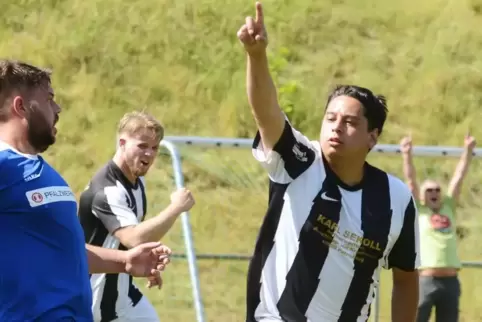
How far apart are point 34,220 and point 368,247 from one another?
1.47 meters

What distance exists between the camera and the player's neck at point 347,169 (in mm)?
4168

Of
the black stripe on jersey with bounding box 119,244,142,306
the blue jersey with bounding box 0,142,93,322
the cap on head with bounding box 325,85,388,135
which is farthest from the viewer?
the black stripe on jersey with bounding box 119,244,142,306

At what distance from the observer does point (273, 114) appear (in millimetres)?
3824

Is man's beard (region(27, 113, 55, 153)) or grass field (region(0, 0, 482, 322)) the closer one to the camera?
man's beard (region(27, 113, 55, 153))

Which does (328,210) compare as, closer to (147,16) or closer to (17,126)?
(17,126)

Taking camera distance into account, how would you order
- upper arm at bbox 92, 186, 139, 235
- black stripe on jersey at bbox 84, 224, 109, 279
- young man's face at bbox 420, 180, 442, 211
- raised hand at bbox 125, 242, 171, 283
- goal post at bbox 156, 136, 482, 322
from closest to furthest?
raised hand at bbox 125, 242, 171, 283, upper arm at bbox 92, 186, 139, 235, black stripe on jersey at bbox 84, 224, 109, 279, goal post at bbox 156, 136, 482, 322, young man's face at bbox 420, 180, 442, 211

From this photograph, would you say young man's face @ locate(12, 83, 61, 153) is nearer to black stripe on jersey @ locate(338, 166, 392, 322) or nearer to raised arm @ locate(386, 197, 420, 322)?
black stripe on jersey @ locate(338, 166, 392, 322)

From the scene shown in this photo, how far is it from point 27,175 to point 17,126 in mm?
197

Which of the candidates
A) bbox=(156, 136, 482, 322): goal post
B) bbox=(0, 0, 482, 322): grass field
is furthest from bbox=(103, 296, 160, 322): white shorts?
bbox=(0, 0, 482, 322): grass field

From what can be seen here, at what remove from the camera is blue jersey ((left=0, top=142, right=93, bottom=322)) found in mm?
3330

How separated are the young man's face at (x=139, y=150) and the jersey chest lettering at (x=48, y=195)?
77.3 inches

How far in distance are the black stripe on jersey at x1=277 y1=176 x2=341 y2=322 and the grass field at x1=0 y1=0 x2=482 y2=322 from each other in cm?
743

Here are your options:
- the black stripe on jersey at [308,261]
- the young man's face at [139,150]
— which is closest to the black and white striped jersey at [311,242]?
the black stripe on jersey at [308,261]

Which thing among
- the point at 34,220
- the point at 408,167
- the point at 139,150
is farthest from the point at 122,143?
the point at 408,167
